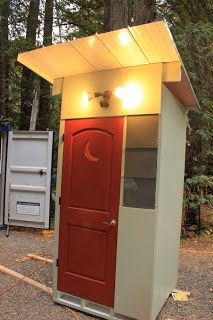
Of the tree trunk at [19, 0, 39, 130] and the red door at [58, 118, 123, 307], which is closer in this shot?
the red door at [58, 118, 123, 307]

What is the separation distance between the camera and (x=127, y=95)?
13.1 feet

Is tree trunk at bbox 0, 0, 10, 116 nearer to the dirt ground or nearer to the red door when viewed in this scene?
the dirt ground

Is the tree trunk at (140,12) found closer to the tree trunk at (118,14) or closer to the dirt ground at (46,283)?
the tree trunk at (118,14)

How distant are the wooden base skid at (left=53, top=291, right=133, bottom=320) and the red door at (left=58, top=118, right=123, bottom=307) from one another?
0.08 meters

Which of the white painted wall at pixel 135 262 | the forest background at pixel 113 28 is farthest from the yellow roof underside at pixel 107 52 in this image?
the white painted wall at pixel 135 262

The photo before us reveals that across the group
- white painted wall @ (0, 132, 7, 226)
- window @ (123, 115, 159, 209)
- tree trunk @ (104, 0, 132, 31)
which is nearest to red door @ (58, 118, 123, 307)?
window @ (123, 115, 159, 209)

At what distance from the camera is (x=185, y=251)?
710 cm

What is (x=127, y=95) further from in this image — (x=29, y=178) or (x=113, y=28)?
(x=29, y=178)

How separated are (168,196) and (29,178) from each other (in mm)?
4182

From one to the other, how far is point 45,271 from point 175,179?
8.16 ft

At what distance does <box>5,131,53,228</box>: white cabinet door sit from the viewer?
7.59 metres

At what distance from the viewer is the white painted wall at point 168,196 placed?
391 centimetres

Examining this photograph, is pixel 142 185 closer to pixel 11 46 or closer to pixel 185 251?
pixel 185 251

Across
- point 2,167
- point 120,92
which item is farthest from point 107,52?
point 2,167
